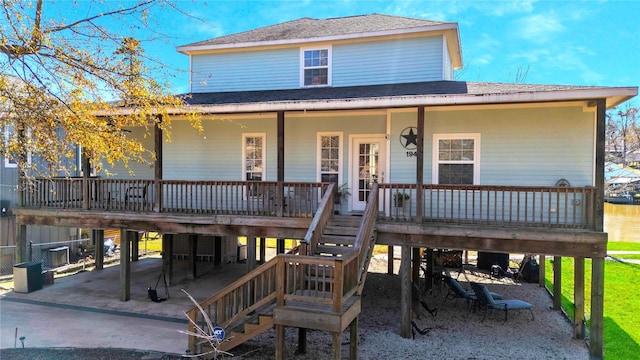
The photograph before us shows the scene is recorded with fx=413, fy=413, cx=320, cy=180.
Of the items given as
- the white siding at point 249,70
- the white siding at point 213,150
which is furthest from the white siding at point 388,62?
the white siding at point 213,150

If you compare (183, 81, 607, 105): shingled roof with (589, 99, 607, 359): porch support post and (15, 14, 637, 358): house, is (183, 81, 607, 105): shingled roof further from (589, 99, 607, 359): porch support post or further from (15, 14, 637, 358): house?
(589, 99, 607, 359): porch support post

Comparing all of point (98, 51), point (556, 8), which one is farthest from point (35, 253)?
point (556, 8)

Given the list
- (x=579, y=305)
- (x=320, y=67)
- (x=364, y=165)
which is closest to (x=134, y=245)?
(x=320, y=67)

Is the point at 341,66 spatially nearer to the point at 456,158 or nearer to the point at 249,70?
the point at 249,70

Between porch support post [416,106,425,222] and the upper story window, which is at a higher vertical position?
the upper story window

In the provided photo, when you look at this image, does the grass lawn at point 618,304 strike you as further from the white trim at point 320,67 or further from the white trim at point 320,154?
the white trim at point 320,67

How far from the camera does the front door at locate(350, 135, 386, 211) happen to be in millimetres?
11203

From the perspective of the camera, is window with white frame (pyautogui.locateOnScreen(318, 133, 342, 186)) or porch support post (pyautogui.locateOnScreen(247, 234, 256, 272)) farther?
window with white frame (pyautogui.locateOnScreen(318, 133, 342, 186))

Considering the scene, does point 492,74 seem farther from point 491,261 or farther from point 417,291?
point 417,291

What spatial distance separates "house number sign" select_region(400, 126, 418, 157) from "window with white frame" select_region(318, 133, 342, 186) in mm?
1806

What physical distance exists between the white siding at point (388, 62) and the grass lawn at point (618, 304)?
7.93 m

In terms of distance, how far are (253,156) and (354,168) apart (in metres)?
3.13

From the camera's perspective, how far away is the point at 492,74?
3600cm

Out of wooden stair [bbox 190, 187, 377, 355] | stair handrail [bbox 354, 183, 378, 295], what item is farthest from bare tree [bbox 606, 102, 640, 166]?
wooden stair [bbox 190, 187, 377, 355]
